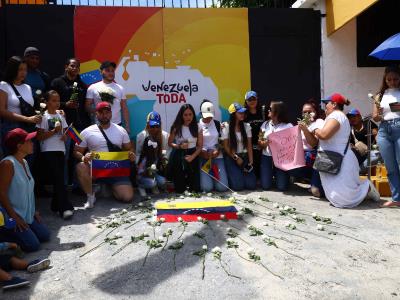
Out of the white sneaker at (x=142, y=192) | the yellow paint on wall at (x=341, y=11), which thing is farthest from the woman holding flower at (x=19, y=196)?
the yellow paint on wall at (x=341, y=11)

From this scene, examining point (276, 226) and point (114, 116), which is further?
point (114, 116)

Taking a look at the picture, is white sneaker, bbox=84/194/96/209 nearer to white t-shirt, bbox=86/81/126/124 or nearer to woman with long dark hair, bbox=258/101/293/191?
white t-shirt, bbox=86/81/126/124

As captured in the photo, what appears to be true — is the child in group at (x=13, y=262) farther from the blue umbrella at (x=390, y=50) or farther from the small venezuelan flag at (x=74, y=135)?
the blue umbrella at (x=390, y=50)

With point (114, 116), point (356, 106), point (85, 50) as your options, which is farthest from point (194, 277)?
point (356, 106)

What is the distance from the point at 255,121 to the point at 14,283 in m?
4.83

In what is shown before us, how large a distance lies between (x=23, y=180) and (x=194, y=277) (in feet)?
6.95

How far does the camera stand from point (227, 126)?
6844 mm

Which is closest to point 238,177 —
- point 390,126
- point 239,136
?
point 239,136

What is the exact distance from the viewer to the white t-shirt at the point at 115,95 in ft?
20.9

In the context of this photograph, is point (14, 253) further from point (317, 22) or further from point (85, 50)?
point (317, 22)

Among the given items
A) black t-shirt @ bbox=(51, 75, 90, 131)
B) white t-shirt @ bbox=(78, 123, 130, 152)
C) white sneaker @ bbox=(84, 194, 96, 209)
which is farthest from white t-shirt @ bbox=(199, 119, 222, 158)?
white sneaker @ bbox=(84, 194, 96, 209)

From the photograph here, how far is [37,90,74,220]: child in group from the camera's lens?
5.16 m

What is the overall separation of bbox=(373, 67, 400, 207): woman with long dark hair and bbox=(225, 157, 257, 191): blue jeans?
2.09 meters

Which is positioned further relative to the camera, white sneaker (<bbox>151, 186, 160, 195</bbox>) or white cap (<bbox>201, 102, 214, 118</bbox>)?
white cap (<bbox>201, 102, 214, 118</bbox>)
